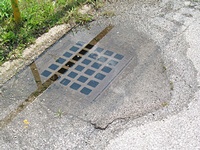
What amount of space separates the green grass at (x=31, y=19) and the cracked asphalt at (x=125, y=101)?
1.00ft

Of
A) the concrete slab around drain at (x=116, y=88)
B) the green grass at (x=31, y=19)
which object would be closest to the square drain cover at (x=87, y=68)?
the concrete slab around drain at (x=116, y=88)

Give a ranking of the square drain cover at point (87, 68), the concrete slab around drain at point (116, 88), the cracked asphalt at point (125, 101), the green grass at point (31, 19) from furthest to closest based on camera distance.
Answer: the green grass at point (31, 19) → the square drain cover at point (87, 68) → the concrete slab around drain at point (116, 88) → the cracked asphalt at point (125, 101)

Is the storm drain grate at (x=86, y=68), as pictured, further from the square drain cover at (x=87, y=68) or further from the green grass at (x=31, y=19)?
the green grass at (x=31, y=19)

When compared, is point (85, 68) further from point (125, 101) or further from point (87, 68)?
point (125, 101)

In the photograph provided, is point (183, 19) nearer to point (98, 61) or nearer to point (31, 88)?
point (98, 61)

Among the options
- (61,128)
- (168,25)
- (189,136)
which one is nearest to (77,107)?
(61,128)

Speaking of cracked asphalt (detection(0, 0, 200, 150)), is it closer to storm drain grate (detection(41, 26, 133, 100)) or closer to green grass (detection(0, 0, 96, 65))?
storm drain grate (detection(41, 26, 133, 100))

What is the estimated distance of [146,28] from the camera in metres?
4.09

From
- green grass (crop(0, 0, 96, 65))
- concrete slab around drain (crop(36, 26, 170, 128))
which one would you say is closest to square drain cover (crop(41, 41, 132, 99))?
concrete slab around drain (crop(36, 26, 170, 128))

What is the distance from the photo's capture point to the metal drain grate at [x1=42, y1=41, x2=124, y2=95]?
3.44 metres

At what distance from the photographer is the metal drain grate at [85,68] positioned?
3441mm

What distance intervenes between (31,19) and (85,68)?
44.9 inches

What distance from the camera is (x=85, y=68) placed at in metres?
3.61

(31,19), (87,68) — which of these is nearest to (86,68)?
(87,68)
